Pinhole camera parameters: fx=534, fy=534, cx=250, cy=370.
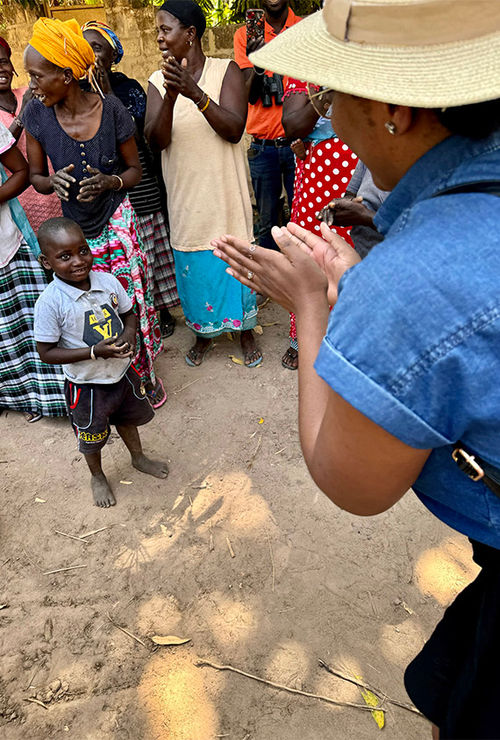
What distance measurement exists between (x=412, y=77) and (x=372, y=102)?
4.3 inches

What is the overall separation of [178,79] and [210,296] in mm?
1448

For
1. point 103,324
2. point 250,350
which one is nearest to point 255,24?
point 250,350

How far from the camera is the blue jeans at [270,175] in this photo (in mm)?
4422

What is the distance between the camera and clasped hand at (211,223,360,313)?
4.11ft

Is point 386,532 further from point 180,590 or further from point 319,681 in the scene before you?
point 180,590

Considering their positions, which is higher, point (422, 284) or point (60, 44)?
point (422, 284)

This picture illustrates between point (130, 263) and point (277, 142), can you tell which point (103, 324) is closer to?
point (130, 263)

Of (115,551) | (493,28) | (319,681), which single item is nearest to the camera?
(493,28)

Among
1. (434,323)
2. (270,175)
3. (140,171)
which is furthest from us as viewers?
(270,175)

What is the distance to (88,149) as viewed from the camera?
9.91 ft

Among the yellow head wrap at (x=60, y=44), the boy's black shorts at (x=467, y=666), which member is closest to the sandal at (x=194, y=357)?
the yellow head wrap at (x=60, y=44)

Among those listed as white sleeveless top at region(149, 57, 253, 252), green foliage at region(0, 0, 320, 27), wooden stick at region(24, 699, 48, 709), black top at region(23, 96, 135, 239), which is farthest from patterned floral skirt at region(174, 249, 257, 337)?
green foliage at region(0, 0, 320, 27)

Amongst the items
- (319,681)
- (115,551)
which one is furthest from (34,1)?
(319,681)

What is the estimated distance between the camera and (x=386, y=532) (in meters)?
2.70
